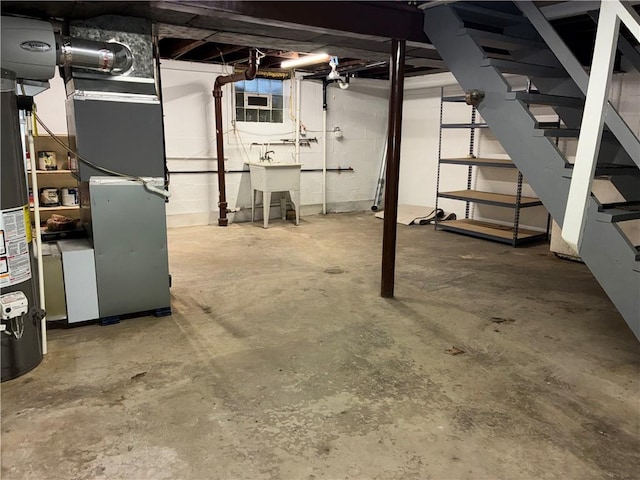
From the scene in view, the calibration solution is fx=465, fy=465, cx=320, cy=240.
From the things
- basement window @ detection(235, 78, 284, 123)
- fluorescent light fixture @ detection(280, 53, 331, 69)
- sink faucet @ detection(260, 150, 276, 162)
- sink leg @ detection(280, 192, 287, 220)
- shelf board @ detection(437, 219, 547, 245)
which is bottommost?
shelf board @ detection(437, 219, 547, 245)

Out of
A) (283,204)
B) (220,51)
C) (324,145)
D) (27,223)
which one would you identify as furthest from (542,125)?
(324,145)

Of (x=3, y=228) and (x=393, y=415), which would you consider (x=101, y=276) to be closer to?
(x=3, y=228)

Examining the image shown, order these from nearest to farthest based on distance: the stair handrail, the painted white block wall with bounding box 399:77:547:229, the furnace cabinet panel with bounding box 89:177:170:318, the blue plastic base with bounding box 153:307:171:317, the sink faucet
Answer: the stair handrail < the furnace cabinet panel with bounding box 89:177:170:318 < the blue plastic base with bounding box 153:307:171:317 < the painted white block wall with bounding box 399:77:547:229 < the sink faucet

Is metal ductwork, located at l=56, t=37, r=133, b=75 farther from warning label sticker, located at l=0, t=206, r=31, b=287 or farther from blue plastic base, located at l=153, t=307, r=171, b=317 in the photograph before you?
blue plastic base, located at l=153, t=307, r=171, b=317

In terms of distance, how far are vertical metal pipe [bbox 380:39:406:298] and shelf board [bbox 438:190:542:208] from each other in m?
2.57

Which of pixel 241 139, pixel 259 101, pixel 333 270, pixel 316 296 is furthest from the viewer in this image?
pixel 259 101

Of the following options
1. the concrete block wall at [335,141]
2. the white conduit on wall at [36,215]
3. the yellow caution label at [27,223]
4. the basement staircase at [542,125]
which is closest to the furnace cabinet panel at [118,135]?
the white conduit on wall at [36,215]

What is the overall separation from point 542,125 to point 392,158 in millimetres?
1065

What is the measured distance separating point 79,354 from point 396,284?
8.35 feet

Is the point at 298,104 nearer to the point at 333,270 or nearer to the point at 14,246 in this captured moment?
the point at 333,270

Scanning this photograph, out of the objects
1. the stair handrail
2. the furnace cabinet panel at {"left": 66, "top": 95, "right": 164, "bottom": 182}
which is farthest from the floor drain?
the stair handrail

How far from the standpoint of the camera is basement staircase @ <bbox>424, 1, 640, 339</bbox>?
217cm

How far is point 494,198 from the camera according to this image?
19.9ft

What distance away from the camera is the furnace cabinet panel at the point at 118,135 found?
292 cm
